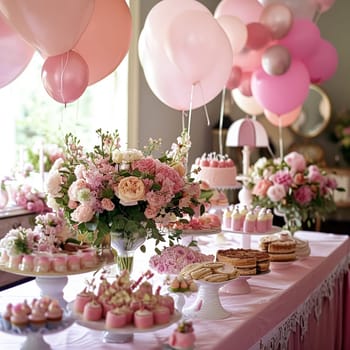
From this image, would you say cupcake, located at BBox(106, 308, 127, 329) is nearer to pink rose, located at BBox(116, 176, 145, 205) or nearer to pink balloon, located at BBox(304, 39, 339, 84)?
pink rose, located at BBox(116, 176, 145, 205)

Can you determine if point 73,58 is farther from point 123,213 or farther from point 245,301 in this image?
point 245,301

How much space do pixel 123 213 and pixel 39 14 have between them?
2.49 ft

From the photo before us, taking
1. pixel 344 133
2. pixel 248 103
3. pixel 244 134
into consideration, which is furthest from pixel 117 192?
pixel 344 133

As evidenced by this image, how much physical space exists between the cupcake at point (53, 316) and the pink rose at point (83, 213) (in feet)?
1.56

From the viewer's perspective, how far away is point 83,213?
1.97 m

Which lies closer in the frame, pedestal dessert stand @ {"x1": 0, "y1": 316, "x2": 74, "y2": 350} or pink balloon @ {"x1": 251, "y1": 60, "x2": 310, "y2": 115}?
pedestal dessert stand @ {"x1": 0, "y1": 316, "x2": 74, "y2": 350}

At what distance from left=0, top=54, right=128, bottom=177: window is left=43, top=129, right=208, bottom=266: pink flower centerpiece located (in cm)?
205

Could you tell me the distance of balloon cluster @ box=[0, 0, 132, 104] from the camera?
2.20 m

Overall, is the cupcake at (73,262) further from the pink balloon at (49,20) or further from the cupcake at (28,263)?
the pink balloon at (49,20)

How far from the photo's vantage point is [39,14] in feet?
7.18

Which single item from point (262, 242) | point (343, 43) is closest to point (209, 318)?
point (262, 242)

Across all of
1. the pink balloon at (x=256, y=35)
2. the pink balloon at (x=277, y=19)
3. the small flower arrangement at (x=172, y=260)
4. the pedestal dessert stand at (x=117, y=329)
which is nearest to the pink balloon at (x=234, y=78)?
the pink balloon at (x=256, y=35)

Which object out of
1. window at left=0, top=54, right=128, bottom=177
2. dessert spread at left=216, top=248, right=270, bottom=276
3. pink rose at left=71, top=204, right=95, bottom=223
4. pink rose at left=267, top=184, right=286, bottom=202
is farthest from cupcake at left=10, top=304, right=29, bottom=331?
window at left=0, top=54, right=128, bottom=177

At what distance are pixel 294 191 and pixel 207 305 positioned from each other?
1343mm
